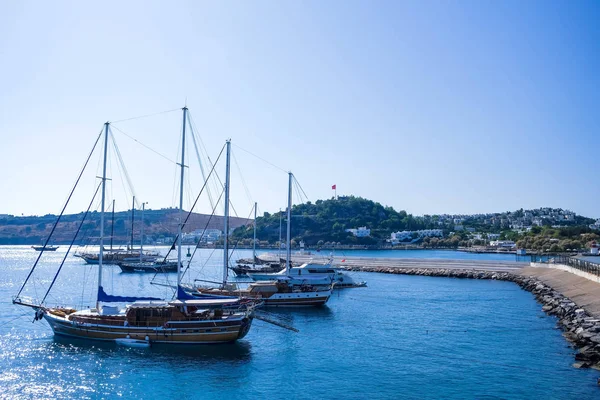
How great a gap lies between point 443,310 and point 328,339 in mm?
15608

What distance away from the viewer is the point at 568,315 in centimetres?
3816

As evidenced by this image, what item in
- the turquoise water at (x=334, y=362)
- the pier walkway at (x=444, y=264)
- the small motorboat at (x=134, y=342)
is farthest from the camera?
the pier walkway at (x=444, y=264)

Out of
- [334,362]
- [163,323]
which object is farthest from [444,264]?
[163,323]

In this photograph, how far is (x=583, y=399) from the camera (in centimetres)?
2169

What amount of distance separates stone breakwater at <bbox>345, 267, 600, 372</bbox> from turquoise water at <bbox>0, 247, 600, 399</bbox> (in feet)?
2.65

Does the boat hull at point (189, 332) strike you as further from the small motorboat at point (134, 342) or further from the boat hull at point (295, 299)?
the boat hull at point (295, 299)

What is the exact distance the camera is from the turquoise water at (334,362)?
78.7 ft

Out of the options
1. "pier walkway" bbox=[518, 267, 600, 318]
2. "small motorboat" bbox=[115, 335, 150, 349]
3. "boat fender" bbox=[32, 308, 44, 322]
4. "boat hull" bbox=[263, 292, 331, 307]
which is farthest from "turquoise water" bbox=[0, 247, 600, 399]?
"boat hull" bbox=[263, 292, 331, 307]

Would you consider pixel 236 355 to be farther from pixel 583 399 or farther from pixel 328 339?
pixel 583 399

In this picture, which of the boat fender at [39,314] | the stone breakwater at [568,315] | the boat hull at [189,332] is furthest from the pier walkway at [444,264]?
the boat hull at [189,332]

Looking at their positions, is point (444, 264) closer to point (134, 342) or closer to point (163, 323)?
point (163, 323)

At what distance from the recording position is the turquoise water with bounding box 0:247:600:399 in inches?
944

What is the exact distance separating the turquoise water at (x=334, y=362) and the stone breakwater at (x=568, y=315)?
807mm

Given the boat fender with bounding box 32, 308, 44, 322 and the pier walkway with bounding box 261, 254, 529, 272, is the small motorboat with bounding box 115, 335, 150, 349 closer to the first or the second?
the boat fender with bounding box 32, 308, 44, 322
